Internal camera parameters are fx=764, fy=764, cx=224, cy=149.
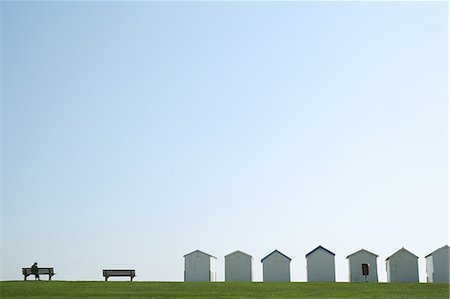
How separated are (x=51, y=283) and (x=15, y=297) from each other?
8.87 m

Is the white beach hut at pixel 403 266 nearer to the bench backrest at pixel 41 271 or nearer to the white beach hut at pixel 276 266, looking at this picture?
the white beach hut at pixel 276 266

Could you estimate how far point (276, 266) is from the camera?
70.6 meters

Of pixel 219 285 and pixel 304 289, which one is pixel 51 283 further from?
pixel 304 289

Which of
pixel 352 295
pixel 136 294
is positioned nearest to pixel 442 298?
pixel 352 295

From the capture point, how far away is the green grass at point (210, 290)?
49.1m

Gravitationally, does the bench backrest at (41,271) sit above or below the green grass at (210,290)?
above

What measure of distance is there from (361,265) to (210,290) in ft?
77.6

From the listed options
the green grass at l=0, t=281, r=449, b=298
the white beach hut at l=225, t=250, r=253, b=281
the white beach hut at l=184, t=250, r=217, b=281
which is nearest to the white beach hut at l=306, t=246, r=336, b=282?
the white beach hut at l=225, t=250, r=253, b=281

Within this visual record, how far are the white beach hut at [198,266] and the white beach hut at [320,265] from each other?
9269mm

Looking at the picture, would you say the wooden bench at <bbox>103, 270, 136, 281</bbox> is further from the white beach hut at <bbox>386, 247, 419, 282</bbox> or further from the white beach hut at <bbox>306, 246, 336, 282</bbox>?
the white beach hut at <bbox>386, 247, 419, 282</bbox>

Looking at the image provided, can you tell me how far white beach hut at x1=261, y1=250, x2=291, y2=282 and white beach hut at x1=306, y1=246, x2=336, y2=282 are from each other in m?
1.93

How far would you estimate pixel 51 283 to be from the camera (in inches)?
2231

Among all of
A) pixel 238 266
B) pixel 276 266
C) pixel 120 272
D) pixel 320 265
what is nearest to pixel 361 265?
pixel 320 265

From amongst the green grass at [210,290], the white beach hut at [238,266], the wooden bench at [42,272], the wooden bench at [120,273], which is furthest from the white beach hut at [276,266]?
the wooden bench at [42,272]
